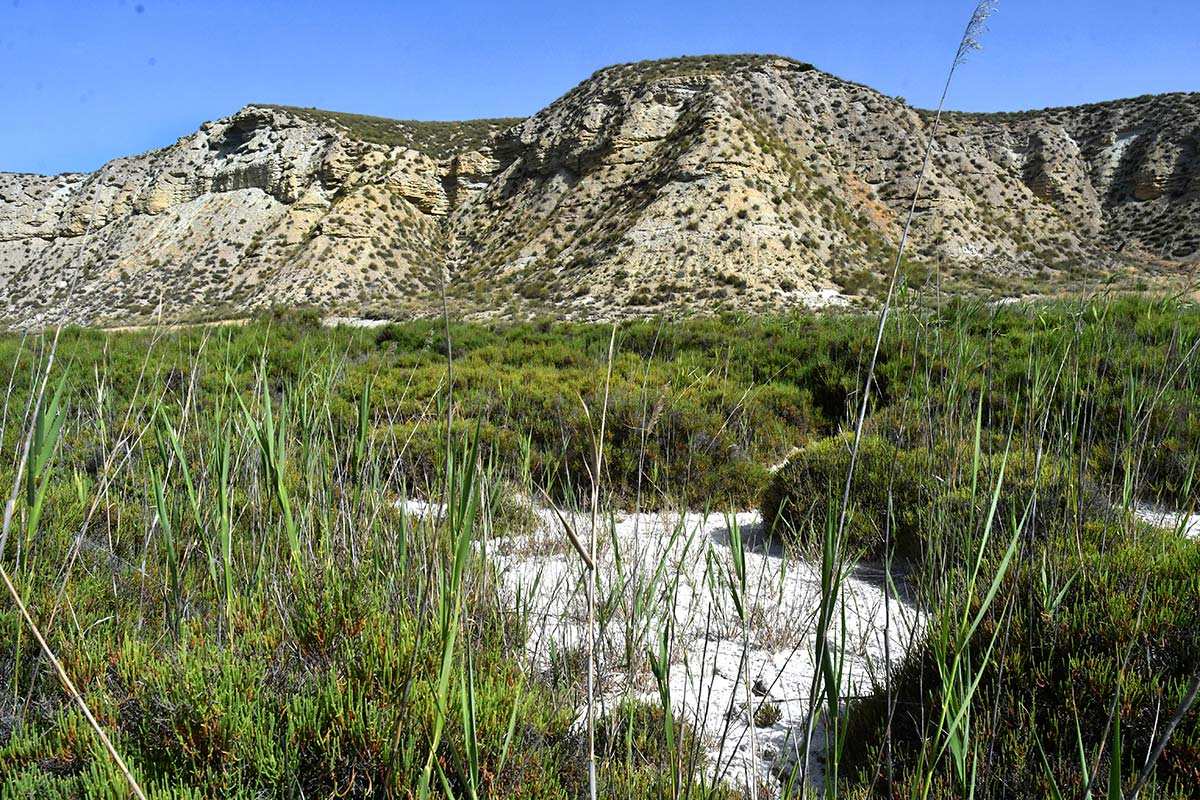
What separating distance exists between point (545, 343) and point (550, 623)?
9.19 meters

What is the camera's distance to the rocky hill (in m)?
25.9

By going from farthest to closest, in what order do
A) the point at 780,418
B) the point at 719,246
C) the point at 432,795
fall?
the point at 719,246 → the point at 780,418 → the point at 432,795

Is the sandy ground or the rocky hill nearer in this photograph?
the sandy ground

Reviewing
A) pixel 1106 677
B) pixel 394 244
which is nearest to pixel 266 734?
pixel 1106 677

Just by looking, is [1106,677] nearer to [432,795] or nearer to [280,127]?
[432,795]

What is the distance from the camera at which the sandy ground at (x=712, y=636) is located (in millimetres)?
2305

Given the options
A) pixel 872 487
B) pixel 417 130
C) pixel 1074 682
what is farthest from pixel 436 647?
pixel 417 130

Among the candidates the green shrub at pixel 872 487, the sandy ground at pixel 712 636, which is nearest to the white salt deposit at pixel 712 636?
the sandy ground at pixel 712 636

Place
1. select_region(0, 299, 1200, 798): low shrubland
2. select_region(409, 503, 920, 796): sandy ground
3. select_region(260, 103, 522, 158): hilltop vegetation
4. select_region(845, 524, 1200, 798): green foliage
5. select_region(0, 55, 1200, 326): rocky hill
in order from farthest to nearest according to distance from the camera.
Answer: select_region(260, 103, 522, 158): hilltop vegetation → select_region(0, 55, 1200, 326): rocky hill → select_region(409, 503, 920, 796): sandy ground → select_region(845, 524, 1200, 798): green foliage → select_region(0, 299, 1200, 798): low shrubland

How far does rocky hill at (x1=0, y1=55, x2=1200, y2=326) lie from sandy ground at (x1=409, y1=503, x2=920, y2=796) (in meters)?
19.6

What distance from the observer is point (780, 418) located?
7.76 m

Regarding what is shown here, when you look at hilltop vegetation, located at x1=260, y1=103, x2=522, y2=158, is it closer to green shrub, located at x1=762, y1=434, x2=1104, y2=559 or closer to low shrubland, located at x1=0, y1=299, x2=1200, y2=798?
green shrub, located at x1=762, y1=434, x2=1104, y2=559

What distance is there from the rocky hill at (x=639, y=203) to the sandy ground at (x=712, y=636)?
770 inches

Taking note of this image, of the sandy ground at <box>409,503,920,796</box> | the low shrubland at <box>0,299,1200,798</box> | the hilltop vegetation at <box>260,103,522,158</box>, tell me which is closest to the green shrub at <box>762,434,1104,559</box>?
the sandy ground at <box>409,503,920,796</box>
